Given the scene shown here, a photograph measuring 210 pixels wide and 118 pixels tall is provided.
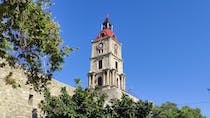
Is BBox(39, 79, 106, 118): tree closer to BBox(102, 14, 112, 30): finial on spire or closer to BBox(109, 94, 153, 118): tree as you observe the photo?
BBox(109, 94, 153, 118): tree

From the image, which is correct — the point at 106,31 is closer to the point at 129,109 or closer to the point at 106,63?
the point at 106,63

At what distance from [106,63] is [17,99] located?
1160 inches

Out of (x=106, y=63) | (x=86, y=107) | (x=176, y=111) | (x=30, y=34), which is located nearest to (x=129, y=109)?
(x=86, y=107)

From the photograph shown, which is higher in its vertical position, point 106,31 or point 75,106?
point 106,31

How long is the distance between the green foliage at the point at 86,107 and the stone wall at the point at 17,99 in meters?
1.64

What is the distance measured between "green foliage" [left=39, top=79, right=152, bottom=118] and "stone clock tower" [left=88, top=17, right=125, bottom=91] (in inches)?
1064

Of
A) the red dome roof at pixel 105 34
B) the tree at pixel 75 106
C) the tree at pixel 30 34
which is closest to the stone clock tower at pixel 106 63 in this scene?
the red dome roof at pixel 105 34

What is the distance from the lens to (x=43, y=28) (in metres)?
8.18

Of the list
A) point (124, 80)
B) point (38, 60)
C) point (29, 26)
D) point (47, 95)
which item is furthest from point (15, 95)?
point (124, 80)

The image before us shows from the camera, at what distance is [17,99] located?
17.3 metres

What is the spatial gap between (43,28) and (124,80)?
39.8 meters

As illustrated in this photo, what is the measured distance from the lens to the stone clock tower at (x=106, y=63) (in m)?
44.9

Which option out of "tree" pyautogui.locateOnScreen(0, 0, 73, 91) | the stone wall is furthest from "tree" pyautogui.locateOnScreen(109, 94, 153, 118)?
"tree" pyautogui.locateOnScreen(0, 0, 73, 91)

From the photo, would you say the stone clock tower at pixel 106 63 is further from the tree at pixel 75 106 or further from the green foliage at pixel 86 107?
the tree at pixel 75 106
